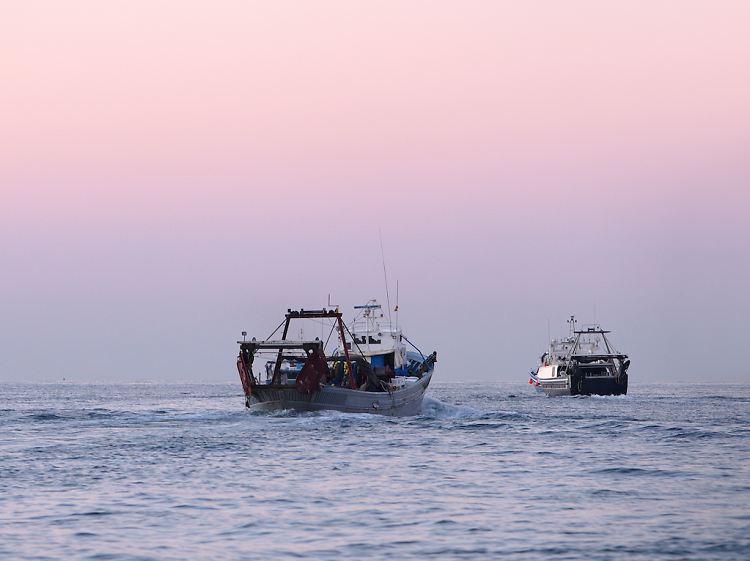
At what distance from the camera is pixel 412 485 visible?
2153 centimetres

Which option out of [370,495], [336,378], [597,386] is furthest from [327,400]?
[597,386]

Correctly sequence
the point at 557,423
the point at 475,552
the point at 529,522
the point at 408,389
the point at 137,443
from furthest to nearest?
1. the point at 408,389
2. the point at 557,423
3. the point at 137,443
4. the point at 529,522
5. the point at 475,552

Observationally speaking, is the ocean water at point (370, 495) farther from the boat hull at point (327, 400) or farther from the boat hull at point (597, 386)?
the boat hull at point (597, 386)

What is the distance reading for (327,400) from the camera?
43906 mm

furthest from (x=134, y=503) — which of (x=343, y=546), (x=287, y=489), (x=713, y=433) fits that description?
(x=713, y=433)

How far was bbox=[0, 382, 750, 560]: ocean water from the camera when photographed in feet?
47.7

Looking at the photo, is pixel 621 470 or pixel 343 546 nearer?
pixel 343 546

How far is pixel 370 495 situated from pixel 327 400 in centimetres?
2414

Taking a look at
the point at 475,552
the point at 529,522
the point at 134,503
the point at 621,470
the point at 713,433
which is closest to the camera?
the point at 475,552

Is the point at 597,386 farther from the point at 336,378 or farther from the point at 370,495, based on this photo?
the point at 370,495

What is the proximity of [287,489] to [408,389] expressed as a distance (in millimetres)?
29912

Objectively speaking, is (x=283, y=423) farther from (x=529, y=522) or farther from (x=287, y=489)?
(x=529, y=522)

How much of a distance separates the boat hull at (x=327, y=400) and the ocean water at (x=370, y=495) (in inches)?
237

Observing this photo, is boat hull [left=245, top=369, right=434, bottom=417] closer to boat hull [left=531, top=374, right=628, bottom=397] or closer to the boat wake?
the boat wake
